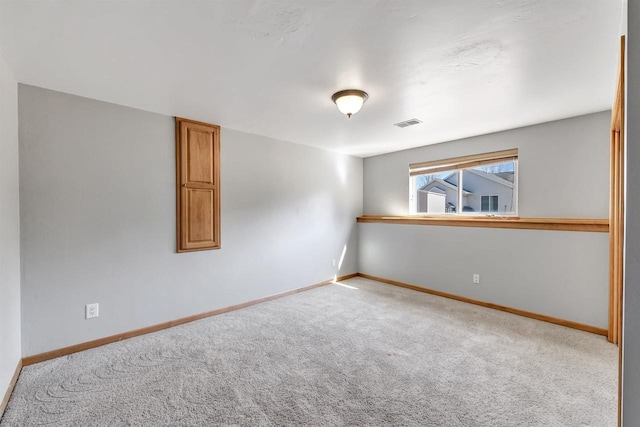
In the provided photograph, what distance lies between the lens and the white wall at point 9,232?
1.88m

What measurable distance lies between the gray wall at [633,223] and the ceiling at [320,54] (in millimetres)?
535

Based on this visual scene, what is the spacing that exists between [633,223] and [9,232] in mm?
3522

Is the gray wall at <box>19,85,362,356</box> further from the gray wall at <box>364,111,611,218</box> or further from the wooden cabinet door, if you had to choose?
the gray wall at <box>364,111,611,218</box>

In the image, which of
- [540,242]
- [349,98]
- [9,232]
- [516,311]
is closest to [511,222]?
[540,242]

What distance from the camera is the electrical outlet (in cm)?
261

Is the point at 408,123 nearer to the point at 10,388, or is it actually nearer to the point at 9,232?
the point at 9,232

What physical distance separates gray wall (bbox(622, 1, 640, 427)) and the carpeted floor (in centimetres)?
77

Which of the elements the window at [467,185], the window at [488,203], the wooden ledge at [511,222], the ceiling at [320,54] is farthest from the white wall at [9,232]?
the window at [488,203]

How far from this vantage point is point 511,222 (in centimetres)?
349

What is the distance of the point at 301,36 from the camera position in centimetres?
172

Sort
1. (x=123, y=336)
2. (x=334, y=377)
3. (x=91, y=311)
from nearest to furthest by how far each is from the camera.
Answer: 1. (x=334, y=377)
2. (x=91, y=311)
3. (x=123, y=336)

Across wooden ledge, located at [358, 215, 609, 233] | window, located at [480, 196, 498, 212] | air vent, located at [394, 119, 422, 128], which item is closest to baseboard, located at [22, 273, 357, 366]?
wooden ledge, located at [358, 215, 609, 233]

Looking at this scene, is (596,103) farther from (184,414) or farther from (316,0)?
(184,414)

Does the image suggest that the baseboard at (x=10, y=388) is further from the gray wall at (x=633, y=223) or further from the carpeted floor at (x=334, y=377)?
the gray wall at (x=633, y=223)
